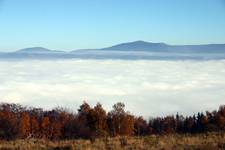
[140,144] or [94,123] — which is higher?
[140,144]

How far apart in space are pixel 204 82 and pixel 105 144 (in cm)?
17029

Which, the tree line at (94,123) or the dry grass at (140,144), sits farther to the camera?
the tree line at (94,123)

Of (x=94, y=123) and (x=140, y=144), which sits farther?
(x=94, y=123)

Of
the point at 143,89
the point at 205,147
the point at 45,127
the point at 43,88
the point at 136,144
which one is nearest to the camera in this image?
the point at 205,147

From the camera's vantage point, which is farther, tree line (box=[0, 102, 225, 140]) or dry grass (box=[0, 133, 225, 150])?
tree line (box=[0, 102, 225, 140])

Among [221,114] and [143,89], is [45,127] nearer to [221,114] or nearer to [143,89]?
[221,114]

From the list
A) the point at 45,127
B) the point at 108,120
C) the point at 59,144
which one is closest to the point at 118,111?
the point at 108,120

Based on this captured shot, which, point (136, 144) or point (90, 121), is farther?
point (90, 121)

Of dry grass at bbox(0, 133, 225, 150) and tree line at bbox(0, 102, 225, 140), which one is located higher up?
dry grass at bbox(0, 133, 225, 150)

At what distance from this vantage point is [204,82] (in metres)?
182

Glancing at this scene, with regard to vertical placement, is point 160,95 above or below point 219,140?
below

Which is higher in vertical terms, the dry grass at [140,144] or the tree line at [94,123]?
the dry grass at [140,144]

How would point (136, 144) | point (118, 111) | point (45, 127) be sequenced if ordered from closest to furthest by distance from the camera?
point (136, 144) < point (118, 111) < point (45, 127)

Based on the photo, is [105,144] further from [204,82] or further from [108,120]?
[204,82]
